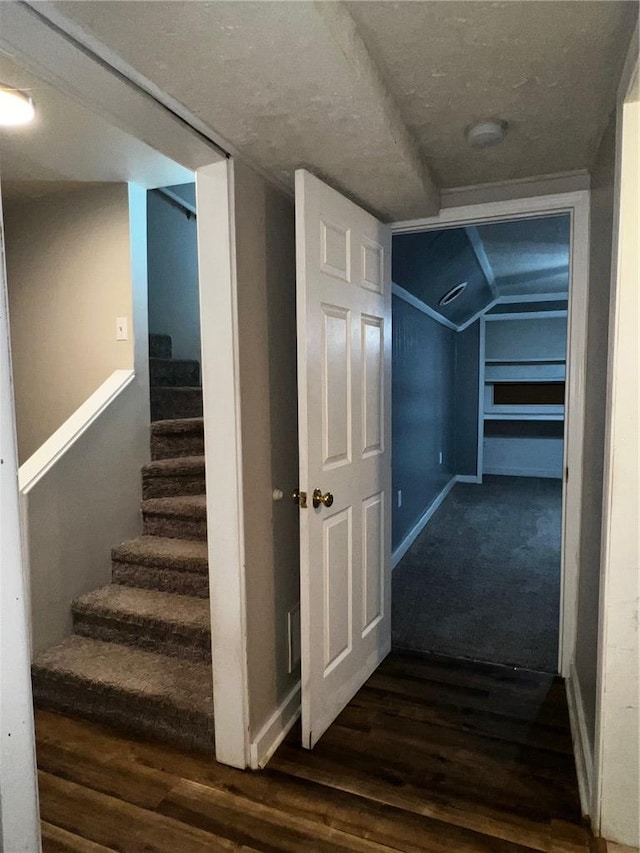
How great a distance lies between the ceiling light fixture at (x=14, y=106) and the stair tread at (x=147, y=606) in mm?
2007

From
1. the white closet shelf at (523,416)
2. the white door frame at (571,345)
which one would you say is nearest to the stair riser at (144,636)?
the white door frame at (571,345)

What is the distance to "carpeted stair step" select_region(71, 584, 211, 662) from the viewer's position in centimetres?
215

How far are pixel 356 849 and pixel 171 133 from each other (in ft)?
6.82

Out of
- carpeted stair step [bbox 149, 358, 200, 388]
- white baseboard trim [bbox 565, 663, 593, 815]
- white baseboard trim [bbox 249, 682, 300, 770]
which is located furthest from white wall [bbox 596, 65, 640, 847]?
carpeted stair step [bbox 149, 358, 200, 388]

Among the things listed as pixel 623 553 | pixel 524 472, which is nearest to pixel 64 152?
pixel 623 553

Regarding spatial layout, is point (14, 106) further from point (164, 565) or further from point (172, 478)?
point (164, 565)

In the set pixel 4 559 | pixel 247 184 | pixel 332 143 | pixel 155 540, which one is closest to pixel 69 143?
pixel 247 184

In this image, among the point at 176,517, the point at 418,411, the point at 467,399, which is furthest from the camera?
the point at 467,399

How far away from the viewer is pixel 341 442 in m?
1.95

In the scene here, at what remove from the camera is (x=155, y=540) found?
267 centimetres

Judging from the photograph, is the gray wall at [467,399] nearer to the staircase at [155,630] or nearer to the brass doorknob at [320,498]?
the staircase at [155,630]

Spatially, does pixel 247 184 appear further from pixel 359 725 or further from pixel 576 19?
pixel 359 725

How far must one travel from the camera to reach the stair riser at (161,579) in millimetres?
2359

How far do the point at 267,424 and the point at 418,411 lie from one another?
281 centimetres
